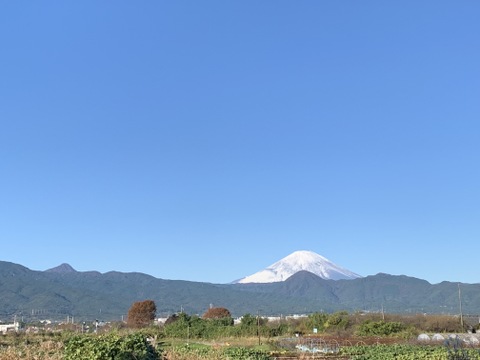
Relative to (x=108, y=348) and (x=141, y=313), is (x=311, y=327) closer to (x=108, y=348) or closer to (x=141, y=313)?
(x=141, y=313)

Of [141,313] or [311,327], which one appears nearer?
[311,327]

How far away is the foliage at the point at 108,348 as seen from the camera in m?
11.7

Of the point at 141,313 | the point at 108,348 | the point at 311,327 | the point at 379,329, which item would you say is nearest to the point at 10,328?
the point at 141,313

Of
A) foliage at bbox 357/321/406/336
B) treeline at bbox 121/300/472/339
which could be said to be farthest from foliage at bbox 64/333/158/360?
foliage at bbox 357/321/406/336

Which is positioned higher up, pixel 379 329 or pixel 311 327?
pixel 379 329

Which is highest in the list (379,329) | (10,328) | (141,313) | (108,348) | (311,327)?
(108,348)

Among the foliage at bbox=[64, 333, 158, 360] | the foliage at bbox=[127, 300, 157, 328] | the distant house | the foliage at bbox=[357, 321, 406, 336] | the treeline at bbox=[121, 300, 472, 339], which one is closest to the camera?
the foliage at bbox=[64, 333, 158, 360]

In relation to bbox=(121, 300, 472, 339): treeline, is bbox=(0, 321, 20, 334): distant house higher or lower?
lower

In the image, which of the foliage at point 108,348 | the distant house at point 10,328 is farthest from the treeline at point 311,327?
the foliage at point 108,348

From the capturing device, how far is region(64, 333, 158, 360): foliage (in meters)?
11.7

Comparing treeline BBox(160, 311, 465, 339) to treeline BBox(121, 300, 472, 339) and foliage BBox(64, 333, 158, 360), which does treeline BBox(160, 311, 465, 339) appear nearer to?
treeline BBox(121, 300, 472, 339)

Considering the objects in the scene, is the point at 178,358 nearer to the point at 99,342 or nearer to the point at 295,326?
the point at 99,342

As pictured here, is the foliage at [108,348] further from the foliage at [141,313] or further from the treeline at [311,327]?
the foliage at [141,313]

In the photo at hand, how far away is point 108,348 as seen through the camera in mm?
11766
